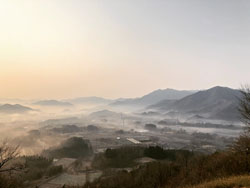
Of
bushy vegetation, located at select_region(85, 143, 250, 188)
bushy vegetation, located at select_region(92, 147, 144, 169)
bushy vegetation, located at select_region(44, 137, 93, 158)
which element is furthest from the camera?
bushy vegetation, located at select_region(44, 137, 93, 158)

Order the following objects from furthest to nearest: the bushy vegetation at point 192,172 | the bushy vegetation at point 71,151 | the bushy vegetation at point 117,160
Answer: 1. the bushy vegetation at point 71,151
2. the bushy vegetation at point 117,160
3. the bushy vegetation at point 192,172

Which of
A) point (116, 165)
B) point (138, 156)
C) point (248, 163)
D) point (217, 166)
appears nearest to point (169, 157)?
point (138, 156)

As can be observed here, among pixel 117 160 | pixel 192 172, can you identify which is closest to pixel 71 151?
pixel 117 160

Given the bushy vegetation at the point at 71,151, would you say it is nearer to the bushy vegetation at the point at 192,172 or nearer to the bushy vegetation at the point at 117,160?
the bushy vegetation at the point at 117,160

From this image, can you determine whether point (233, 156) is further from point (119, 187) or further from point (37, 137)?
point (37, 137)

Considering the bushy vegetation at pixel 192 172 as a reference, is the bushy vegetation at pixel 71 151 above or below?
below

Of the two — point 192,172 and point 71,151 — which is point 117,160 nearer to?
point 71,151

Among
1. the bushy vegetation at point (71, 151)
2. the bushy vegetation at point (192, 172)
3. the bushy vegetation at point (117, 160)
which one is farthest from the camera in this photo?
the bushy vegetation at point (71, 151)

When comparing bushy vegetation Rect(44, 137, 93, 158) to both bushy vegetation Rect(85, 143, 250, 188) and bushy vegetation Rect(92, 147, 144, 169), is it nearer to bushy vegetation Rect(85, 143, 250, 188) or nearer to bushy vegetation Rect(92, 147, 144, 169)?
bushy vegetation Rect(92, 147, 144, 169)

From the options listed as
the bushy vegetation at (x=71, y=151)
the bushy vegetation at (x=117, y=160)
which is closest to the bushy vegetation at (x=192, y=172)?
A: the bushy vegetation at (x=117, y=160)

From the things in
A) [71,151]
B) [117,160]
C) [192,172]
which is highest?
[192,172]

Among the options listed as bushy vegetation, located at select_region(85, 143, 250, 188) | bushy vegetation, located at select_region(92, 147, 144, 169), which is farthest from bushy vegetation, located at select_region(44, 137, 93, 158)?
bushy vegetation, located at select_region(85, 143, 250, 188)
